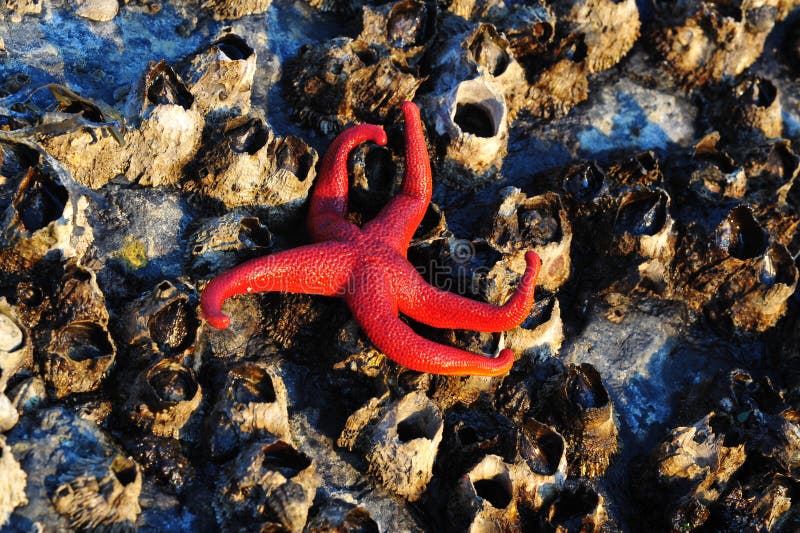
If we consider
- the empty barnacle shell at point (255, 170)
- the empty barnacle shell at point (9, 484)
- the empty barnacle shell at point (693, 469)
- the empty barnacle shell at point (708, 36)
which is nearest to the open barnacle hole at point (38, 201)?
the empty barnacle shell at point (255, 170)

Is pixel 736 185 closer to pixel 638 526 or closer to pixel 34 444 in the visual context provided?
pixel 638 526

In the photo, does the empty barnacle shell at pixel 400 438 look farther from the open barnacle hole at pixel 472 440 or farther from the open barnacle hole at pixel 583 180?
the open barnacle hole at pixel 583 180

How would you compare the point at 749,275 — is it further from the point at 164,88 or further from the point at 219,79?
the point at 164,88

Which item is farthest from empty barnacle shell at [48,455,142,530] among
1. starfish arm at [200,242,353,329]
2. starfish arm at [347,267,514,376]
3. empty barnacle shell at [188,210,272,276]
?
starfish arm at [347,267,514,376]

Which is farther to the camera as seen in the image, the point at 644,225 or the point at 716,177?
the point at 716,177

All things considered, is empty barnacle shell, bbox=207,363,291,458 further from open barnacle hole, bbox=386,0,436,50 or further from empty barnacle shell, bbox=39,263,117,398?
open barnacle hole, bbox=386,0,436,50

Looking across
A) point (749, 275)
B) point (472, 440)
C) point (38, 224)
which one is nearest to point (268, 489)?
point (472, 440)
